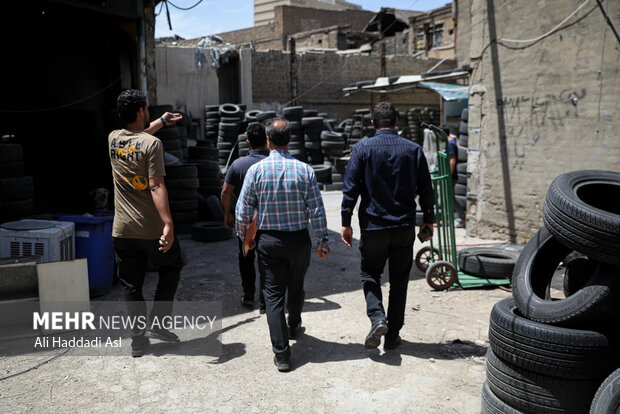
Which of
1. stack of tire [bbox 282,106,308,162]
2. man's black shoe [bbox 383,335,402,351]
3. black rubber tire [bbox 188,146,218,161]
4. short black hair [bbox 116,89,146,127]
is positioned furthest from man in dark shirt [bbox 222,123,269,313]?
stack of tire [bbox 282,106,308,162]

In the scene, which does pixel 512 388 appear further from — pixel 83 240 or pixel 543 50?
pixel 543 50

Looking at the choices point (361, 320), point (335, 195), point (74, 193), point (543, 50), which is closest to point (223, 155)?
point (335, 195)

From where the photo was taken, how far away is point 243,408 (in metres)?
3.12

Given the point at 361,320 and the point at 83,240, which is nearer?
the point at 361,320

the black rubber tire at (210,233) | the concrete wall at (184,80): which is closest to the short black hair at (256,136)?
the black rubber tire at (210,233)

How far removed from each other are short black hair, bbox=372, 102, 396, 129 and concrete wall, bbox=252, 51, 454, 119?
691 inches

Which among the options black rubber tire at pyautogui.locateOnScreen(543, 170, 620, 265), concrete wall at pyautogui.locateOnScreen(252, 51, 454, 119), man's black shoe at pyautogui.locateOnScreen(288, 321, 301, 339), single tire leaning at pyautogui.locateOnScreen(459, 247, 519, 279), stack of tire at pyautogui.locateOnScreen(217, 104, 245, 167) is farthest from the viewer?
concrete wall at pyautogui.locateOnScreen(252, 51, 454, 119)

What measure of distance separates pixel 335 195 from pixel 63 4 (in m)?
8.00

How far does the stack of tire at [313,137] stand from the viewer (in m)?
15.9

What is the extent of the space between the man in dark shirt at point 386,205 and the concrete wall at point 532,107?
3527 millimetres

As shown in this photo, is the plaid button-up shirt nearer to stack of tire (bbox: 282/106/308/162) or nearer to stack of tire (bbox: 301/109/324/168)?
stack of tire (bbox: 282/106/308/162)

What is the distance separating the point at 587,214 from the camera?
2.89 metres

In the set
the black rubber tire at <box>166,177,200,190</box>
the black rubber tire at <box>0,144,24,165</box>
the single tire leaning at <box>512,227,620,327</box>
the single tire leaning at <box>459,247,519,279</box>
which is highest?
the black rubber tire at <box>0,144,24,165</box>

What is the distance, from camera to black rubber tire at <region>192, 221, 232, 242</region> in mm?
7715
